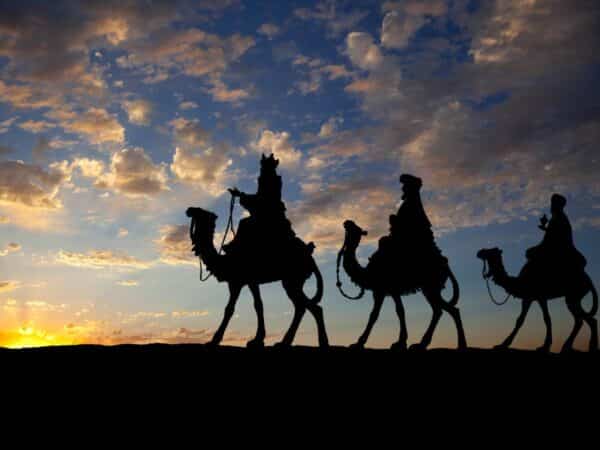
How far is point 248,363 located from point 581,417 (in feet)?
17.1

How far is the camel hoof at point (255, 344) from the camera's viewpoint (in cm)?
991

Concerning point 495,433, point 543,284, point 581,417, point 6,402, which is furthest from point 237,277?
point 543,284

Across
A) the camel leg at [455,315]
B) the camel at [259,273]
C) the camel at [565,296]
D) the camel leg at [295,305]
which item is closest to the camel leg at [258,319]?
the camel at [259,273]

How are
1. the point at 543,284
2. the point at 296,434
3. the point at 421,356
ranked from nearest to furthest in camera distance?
the point at 296,434 < the point at 421,356 < the point at 543,284

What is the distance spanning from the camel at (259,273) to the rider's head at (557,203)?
666 cm

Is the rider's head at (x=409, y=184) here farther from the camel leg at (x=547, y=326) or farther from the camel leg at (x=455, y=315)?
the camel leg at (x=547, y=326)

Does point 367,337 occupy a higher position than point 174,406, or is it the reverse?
point 367,337

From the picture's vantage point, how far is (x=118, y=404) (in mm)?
7473

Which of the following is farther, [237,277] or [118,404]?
[237,277]

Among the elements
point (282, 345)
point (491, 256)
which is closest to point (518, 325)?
point (491, 256)

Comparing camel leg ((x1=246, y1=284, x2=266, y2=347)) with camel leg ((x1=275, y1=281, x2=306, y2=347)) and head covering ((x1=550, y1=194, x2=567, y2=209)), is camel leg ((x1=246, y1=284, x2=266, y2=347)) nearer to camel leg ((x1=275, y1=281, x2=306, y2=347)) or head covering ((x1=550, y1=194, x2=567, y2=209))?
camel leg ((x1=275, y1=281, x2=306, y2=347))

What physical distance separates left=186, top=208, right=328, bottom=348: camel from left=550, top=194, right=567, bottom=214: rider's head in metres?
6.66

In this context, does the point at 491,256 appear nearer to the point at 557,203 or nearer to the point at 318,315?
the point at 557,203

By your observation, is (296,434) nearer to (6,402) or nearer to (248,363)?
(248,363)
